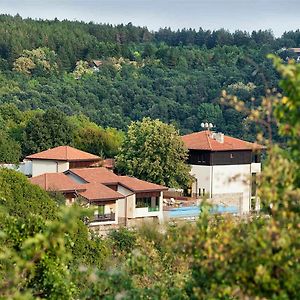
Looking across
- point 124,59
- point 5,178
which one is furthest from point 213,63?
point 5,178

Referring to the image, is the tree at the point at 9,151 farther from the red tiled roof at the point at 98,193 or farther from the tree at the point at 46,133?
the red tiled roof at the point at 98,193

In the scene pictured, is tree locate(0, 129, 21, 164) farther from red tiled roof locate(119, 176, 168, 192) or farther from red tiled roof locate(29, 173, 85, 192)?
red tiled roof locate(29, 173, 85, 192)

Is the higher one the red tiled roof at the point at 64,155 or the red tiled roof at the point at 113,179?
the red tiled roof at the point at 64,155

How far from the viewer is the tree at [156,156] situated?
1620 inches

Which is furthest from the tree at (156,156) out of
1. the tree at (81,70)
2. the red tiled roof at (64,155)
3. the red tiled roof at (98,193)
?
the tree at (81,70)

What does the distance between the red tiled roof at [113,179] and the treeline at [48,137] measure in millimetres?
6718

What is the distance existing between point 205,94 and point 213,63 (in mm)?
16407

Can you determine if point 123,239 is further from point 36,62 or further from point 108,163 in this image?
point 36,62

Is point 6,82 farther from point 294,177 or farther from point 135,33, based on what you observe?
point 294,177

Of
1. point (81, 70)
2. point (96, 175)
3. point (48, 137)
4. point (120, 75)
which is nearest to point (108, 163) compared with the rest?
point (48, 137)

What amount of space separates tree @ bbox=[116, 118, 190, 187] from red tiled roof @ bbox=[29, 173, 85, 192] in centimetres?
395

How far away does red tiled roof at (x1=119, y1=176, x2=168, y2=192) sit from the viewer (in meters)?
38.2

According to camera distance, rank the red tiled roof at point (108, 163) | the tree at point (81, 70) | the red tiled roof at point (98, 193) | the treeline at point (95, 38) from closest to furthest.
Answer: the red tiled roof at point (98, 193), the red tiled roof at point (108, 163), the tree at point (81, 70), the treeline at point (95, 38)

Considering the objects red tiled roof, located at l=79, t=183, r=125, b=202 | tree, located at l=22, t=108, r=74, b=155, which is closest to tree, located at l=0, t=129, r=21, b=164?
tree, located at l=22, t=108, r=74, b=155
